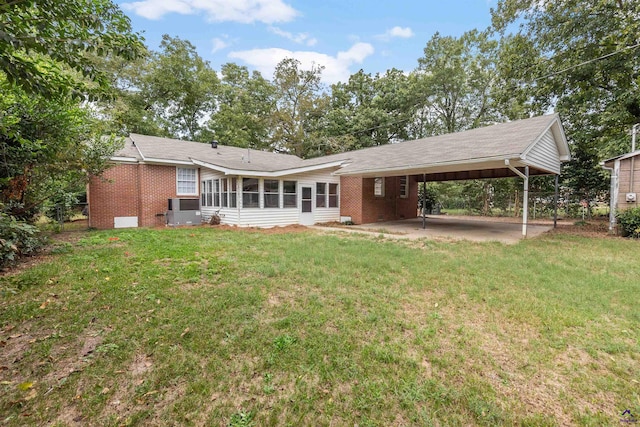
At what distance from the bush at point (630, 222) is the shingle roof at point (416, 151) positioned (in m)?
3.69

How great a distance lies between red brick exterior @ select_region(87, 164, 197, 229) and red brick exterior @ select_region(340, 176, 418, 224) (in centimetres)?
829

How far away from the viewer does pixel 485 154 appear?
8.69 metres

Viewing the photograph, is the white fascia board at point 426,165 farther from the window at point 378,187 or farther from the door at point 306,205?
the window at point 378,187

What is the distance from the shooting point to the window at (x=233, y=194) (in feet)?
38.0

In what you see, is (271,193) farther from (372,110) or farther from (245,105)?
(245,105)

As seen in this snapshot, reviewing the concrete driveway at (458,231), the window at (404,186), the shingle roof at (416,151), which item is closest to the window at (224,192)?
the shingle roof at (416,151)

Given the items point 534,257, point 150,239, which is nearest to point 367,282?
point 534,257

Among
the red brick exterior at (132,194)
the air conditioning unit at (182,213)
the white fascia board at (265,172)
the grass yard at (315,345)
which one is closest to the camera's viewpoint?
the grass yard at (315,345)

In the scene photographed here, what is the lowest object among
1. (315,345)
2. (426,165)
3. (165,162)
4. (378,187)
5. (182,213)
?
(315,345)

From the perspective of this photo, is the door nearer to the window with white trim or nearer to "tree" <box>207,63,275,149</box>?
the window with white trim

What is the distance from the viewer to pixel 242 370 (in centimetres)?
246

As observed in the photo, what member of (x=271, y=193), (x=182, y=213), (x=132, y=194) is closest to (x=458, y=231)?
(x=271, y=193)

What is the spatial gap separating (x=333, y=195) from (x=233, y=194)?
5.15 metres

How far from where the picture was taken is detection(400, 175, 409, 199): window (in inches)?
619
